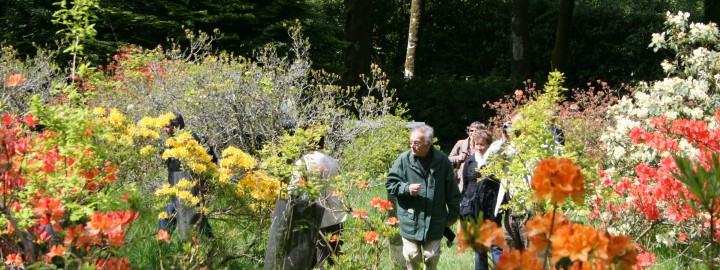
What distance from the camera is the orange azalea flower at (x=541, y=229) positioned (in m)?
2.04

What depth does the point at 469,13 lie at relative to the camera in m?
26.4

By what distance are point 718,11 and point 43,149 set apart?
15145 mm

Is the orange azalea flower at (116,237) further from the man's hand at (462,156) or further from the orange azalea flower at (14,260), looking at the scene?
the man's hand at (462,156)

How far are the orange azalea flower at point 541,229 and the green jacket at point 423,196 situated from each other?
3220 mm

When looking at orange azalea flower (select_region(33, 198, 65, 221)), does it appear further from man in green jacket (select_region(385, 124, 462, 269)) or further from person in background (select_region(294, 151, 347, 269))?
man in green jacket (select_region(385, 124, 462, 269))

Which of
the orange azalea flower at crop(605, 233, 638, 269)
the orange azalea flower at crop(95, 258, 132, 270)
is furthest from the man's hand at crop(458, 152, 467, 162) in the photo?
the orange azalea flower at crop(605, 233, 638, 269)

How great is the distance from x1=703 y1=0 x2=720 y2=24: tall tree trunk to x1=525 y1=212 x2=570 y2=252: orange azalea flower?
15.3 metres

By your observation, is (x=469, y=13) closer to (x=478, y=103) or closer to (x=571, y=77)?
(x=571, y=77)

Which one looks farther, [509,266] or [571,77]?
[571,77]

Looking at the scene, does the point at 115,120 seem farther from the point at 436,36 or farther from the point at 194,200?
the point at 436,36

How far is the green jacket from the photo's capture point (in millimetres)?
5328

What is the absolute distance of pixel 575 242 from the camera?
1.85 m

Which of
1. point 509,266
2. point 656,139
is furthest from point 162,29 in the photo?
point 509,266

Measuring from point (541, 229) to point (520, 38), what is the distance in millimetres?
17824
